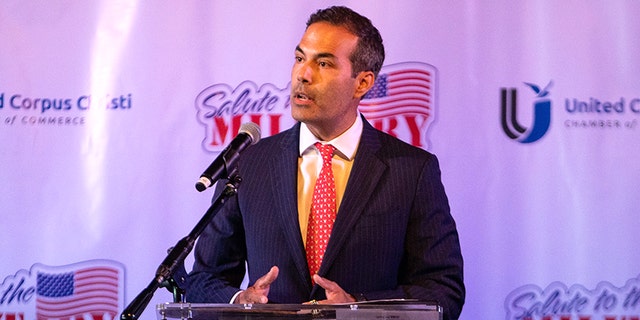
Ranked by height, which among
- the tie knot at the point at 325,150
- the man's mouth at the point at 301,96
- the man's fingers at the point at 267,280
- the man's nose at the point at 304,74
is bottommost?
the man's fingers at the point at 267,280

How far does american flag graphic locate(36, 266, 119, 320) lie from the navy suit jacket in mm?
1494

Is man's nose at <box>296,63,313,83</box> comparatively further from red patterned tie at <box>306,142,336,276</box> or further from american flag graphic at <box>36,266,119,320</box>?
american flag graphic at <box>36,266,119,320</box>

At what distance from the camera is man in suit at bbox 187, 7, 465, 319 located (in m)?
3.40

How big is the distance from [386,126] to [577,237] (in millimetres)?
1025

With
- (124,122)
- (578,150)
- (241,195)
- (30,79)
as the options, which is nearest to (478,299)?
(578,150)

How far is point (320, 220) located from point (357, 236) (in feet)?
0.47

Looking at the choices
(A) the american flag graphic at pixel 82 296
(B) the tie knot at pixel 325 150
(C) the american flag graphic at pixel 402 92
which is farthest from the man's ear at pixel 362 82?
(A) the american flag graphic at pixel 82 296

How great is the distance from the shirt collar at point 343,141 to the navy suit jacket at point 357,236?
0.03 metres

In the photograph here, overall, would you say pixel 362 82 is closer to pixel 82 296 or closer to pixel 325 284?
pixel 325 284

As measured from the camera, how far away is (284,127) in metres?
4.85

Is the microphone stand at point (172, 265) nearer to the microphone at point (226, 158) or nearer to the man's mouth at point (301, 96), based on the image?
the microphone at point (226, 158)

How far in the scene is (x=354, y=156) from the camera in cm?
357

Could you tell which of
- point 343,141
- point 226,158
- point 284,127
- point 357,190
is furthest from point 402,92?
point 226,158

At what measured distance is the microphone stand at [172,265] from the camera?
8.47 feet
